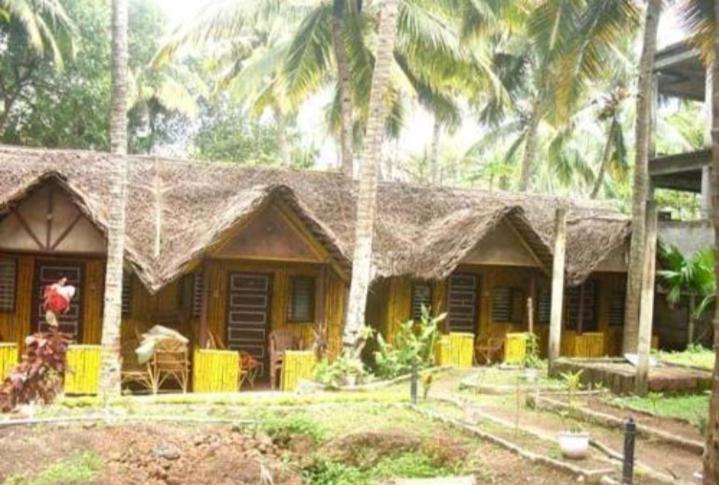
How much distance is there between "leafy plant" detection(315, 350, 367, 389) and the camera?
1281cm

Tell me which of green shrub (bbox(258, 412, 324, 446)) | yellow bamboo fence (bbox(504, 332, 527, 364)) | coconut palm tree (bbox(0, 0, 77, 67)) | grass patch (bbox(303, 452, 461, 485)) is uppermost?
coconut palm tree (bbox(0, 0, 77, 67))

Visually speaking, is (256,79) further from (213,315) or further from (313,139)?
(313,139)

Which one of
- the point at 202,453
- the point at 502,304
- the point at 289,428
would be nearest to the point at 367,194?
the point at 289,428

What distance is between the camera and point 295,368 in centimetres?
1393

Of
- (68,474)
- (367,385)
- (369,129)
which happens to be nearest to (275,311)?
(367,385)

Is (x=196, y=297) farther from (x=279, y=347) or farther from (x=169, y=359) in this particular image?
(x=169, y=359)

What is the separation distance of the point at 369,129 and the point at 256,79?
8884mm

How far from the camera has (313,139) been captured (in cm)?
3897

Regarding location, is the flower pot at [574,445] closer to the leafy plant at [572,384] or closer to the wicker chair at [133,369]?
the leafy plant at [572,384]

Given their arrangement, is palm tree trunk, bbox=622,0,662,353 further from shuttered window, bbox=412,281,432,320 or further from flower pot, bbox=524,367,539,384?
shuttered window, bbox=412,281,432,320

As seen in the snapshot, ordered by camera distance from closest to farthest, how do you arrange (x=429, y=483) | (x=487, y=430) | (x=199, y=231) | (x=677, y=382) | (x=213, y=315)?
1. (x=429, y=483)
2. (x=487, y=430)
3. (x=677, y=382)
4. (x=199, y=231)
5. (x=213, y=315)

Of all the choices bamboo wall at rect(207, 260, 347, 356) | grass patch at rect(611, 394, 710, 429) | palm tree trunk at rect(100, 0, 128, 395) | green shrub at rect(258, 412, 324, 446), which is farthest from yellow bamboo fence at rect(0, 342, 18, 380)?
grass patch at rect(611, 394, 710, 429)

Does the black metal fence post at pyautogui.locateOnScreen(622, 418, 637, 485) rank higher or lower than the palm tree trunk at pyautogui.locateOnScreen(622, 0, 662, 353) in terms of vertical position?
lower

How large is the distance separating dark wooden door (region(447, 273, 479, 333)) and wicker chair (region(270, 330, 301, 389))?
13.8 ft
